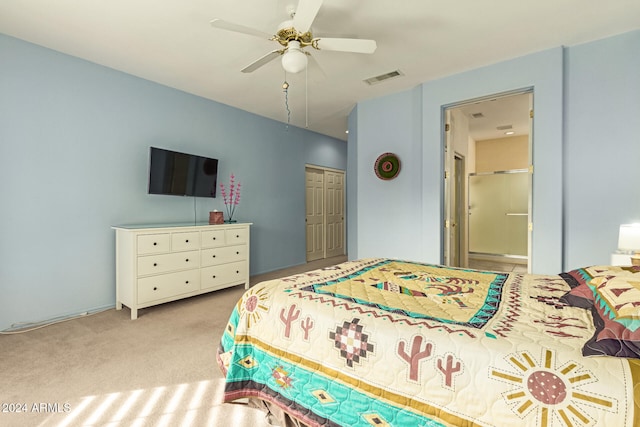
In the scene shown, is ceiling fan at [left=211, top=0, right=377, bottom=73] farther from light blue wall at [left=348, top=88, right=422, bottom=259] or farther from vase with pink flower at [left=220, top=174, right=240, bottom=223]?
vase with pink flower at [left=220, top=174, right=240, bottom=223]

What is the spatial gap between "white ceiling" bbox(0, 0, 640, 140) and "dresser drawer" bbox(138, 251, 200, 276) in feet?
6.75

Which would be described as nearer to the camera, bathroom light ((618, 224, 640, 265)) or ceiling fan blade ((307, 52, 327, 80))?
bathroom light ((618, 224, 640, 265))

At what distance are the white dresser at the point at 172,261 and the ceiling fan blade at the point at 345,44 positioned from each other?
7.88 feet

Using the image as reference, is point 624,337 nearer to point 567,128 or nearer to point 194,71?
point 567,128

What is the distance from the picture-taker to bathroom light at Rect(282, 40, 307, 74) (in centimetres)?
217

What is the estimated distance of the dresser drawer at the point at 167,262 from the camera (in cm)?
307

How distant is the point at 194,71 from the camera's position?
3324mm

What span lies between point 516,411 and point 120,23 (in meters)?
3.48

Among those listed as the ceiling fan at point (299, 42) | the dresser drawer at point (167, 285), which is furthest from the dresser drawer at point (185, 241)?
the ceiling fan at point (299, 42)

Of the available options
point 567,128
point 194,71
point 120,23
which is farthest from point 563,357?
point 194,71

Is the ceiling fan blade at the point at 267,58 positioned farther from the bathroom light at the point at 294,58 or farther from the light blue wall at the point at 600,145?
the light blue wall at the point at 600,145

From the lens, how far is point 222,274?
3.82 m

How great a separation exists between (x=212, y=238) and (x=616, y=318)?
356 cm

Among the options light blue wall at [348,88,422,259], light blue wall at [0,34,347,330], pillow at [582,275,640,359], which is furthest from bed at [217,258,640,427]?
light blue wall at [0,34,347,330]
